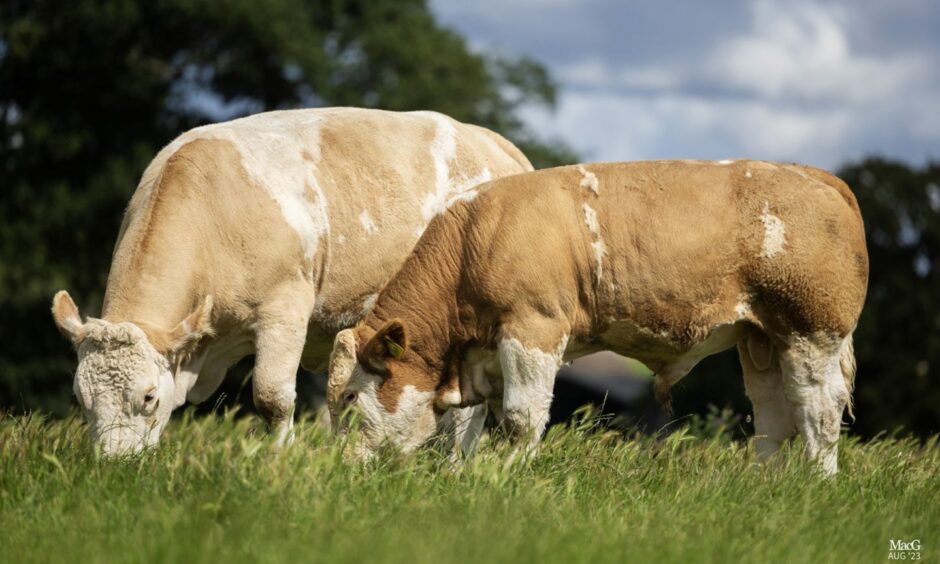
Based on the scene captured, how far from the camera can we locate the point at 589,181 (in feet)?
26.9

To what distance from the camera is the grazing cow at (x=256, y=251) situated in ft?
25.1

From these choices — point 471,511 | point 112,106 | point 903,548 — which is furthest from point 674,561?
point 112,106

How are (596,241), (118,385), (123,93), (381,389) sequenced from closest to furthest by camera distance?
(118,385), (381,389), (596,241), (123,93)

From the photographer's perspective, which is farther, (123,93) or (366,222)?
(123,93)

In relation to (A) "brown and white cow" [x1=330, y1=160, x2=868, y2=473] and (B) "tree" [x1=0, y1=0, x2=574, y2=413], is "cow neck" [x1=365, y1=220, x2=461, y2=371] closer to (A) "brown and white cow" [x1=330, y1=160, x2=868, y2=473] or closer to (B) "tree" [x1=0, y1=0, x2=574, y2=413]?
(A) "brown and white cow" [x1=330, y1=160, x2=868, y2=473]

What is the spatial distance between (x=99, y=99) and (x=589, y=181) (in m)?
21.0

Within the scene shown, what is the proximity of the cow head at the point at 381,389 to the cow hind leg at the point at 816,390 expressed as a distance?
2408mm

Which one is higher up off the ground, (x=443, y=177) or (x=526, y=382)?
(x=443, y=177)

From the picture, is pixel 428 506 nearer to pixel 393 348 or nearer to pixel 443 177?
pixel 393 348

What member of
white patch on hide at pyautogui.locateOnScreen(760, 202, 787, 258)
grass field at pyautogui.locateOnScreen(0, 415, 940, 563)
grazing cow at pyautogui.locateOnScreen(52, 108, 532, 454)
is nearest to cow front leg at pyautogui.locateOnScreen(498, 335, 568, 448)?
grass field at pyautogui.locateOnScreen(0, 415, 940, 563)

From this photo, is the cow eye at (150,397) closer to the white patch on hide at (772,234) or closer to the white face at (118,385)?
the white face at (118,385)

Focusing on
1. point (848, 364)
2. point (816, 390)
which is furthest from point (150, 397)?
point (848, 364)

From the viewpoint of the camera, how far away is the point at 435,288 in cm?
802

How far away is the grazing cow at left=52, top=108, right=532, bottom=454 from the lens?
301 inches
